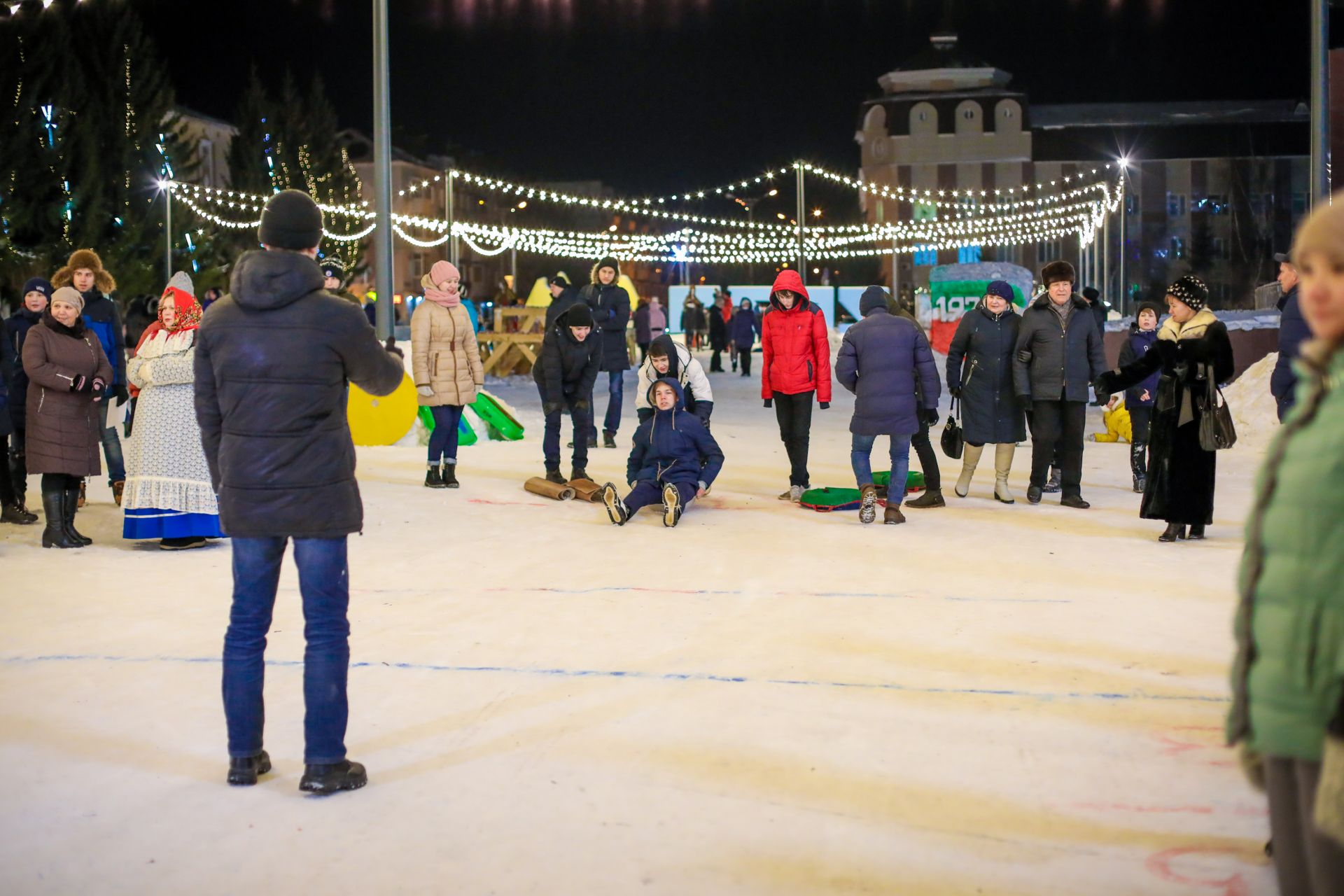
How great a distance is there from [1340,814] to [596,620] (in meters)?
4.62

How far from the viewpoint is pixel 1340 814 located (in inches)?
86.0

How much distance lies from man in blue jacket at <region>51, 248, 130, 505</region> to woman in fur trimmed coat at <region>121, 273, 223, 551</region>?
1.61 metres

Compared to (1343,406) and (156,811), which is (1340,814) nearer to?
(1343,406)

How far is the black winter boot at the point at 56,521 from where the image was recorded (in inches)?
341

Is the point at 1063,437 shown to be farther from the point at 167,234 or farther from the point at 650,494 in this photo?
the point at 167,234

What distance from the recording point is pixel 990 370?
10477mm

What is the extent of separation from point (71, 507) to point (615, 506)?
3.26 metres

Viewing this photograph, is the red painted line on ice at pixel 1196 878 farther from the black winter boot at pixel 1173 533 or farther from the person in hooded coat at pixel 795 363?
the person in hooded coat at pixel 795 363

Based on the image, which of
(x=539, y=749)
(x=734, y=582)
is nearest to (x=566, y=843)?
(x=539, y=749)

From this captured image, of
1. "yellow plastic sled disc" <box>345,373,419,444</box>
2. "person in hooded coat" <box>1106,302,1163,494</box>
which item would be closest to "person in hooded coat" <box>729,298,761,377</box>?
"yellow plastic sled disc" <box>345,373,419,444</box>

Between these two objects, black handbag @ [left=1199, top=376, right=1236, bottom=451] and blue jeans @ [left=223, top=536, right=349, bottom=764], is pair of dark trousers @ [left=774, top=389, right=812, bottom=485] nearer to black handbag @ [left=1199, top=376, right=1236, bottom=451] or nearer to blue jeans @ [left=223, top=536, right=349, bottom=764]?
black handbag @ [left=1199, top=376, right=1236, bottom=451]

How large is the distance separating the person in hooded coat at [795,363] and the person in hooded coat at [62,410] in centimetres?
449

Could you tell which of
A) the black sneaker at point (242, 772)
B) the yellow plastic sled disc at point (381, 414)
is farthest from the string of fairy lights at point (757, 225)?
the black sneaker at point (242, 772)

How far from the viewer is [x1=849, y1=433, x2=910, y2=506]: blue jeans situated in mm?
9578
